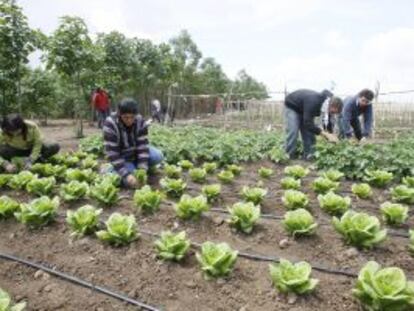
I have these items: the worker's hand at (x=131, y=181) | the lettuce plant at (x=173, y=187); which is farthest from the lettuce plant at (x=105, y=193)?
the lettuce plant at (x=173, y=187)

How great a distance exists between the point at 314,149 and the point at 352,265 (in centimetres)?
453

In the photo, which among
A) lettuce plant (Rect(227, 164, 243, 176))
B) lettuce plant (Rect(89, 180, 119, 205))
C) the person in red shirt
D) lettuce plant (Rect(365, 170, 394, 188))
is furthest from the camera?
the person in red shirt

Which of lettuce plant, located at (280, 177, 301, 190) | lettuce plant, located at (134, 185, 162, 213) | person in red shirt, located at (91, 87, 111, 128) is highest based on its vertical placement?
person in red shirt, located at (91, 87, 111, 128)

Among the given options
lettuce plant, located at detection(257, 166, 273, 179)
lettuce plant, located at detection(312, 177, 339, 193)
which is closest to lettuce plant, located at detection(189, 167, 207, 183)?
lettuce plant, located at detection(257, 166, 273, 179)

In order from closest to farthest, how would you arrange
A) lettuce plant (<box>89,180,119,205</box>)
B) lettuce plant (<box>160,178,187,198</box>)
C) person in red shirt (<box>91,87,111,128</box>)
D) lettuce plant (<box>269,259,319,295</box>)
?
lettuce plant (<box>269,259,319,295</box>) → lettuce plant (<box>89,180,119,205</box>) → lettuce plant (<box>160,178,187,198</box>) → person in red shirt (<box>91,87,111,128</box>)

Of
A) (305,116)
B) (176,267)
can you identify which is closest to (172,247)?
(176,267)

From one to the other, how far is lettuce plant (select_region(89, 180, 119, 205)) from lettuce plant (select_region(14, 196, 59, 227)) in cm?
57

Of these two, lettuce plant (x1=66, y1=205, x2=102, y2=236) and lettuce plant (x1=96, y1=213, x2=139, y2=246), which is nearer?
lettuce plant (x1=96, y1=213, x2=139, y2=246)

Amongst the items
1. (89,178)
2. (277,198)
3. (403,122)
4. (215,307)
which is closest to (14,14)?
(89,178)

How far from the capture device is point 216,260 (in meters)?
3.09

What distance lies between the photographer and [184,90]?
33.7m

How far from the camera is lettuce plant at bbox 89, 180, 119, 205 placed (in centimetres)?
479

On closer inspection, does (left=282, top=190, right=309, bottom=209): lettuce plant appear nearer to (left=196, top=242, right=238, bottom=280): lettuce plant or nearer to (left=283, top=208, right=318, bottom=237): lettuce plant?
(left=283, top=208, right=318, bottom=237): lettuce plant

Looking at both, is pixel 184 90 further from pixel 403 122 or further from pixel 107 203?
pixel 107 203
